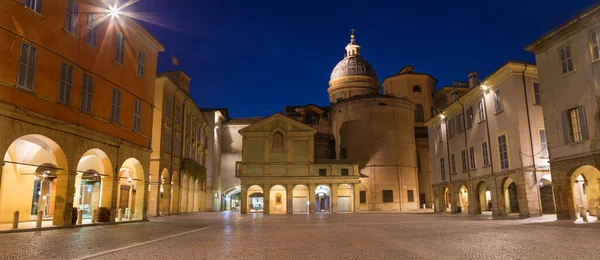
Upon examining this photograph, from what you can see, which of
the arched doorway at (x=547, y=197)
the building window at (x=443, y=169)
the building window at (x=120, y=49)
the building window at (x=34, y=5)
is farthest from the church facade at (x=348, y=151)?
the building window at (x=34, y=5)

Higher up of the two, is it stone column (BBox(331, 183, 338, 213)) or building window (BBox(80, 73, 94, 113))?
building window (BBox(80, 73, 94, 113))

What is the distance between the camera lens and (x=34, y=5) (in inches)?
680

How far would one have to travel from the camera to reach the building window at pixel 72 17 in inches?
763

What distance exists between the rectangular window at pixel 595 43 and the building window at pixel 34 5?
24.7m

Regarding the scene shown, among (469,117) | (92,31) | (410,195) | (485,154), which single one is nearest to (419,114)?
(410,195)

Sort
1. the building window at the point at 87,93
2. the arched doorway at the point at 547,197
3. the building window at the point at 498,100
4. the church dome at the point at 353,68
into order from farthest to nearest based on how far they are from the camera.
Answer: the church dome at the point at 353,68
the building window at the point at 498,100
the arched doorway at the point at 547,197
the building window at the point at 87,93

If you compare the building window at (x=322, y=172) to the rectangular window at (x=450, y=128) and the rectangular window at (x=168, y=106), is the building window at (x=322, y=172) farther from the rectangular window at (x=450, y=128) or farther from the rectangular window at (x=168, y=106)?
the rectangular window at (x=168, y=106)

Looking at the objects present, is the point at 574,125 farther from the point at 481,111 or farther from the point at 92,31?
the point at 92,31

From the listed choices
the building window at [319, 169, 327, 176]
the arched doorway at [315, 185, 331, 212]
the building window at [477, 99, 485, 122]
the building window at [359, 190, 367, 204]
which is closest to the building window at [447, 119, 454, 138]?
the building window at [477, 99, 485, 122]

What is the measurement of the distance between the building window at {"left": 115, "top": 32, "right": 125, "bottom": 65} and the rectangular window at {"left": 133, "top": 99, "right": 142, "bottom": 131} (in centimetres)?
279

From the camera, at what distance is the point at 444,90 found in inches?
2420

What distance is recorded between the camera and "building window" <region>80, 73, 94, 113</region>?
20.4 meters

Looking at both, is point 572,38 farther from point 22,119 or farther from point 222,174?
point 222,174

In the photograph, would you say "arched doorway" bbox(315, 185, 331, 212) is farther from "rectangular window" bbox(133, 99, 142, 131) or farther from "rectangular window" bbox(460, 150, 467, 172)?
"rectangular window" bbox(133, 99, 142, 131)
